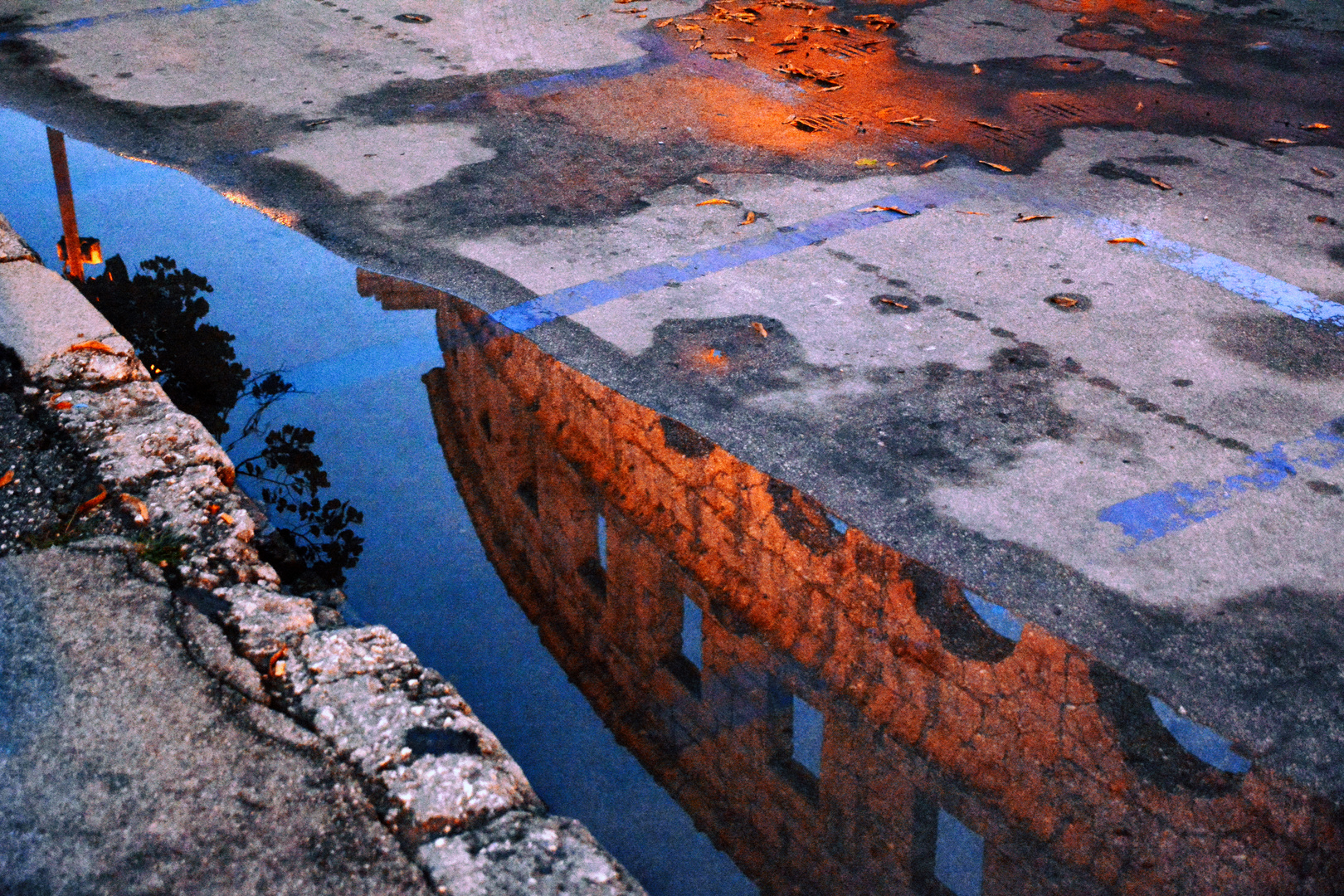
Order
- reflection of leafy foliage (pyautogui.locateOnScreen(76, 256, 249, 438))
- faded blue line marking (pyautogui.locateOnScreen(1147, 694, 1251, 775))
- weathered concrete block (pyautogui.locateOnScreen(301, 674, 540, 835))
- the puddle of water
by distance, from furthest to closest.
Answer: reflection of leafy foliage (pyautogui.locateOnScreen(76, 256, 249, 438))
the puddle of water
faded blue line marking (pyautogui.locateOnScreen(1147, 694, 1251, 775))
weathered concrete block (pyautogui.locateOnScreen(301, 674, 540, 835))

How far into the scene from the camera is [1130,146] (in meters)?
5.64

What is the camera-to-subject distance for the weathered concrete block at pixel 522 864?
1.85 m

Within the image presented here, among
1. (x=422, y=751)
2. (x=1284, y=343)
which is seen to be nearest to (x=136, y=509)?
(x=422, y=751)

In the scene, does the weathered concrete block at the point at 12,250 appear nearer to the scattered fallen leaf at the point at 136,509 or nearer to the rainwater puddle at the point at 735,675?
the rainwater puddle at the point at 735,675

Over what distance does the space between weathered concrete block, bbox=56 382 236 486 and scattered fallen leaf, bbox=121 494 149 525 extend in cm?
8

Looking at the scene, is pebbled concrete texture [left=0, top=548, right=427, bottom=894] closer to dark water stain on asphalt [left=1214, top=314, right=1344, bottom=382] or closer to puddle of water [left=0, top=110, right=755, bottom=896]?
puddle of water [left=0, top=110, right=755, bottom=896]

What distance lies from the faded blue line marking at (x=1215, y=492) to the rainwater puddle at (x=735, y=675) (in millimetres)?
587

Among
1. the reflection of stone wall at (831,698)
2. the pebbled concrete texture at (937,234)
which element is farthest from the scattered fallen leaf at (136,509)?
the pebbled concrete texture at (937,234)

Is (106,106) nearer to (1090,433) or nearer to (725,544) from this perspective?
(725,544)

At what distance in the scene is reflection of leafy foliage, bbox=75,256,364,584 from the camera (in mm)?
3143

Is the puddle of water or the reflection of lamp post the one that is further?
the reflection of lamp post

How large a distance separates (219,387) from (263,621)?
5.69 ft

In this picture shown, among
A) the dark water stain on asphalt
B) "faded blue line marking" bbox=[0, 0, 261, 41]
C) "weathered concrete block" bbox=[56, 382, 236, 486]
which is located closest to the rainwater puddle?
"weathered concrete block" bbox=[56, 382, 236, 486]

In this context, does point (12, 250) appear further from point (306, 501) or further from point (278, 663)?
point (278, 663)
